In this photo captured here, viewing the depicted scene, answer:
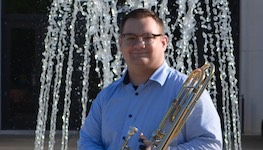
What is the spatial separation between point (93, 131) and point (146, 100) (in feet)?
0.86

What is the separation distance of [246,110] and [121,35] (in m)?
11.6

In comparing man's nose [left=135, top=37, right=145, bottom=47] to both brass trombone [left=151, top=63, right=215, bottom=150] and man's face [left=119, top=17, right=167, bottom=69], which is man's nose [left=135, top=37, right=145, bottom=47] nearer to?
man's face [left=119, top=17, right=167, bottom=69]

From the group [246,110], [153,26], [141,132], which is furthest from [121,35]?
[246,110]

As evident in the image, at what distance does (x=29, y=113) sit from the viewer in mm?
14406

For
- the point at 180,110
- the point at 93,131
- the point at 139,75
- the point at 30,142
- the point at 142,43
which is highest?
the point at 142,43

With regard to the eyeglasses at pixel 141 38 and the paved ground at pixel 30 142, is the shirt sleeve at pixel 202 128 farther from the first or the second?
the paved ground at pixel 30 142

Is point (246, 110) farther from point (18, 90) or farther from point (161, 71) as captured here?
point (161, 71)

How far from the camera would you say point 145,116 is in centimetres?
257

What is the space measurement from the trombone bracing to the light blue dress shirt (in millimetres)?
40

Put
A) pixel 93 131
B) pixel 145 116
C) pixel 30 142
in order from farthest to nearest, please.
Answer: pixel 30 142 < pixel 93 131 < pixel 145 116

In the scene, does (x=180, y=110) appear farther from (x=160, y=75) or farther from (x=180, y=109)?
(x=160, y=75)

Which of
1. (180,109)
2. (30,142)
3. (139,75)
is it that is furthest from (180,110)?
(30,142)

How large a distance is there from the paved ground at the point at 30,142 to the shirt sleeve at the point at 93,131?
7.70m

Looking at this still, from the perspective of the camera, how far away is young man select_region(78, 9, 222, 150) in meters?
2.50
